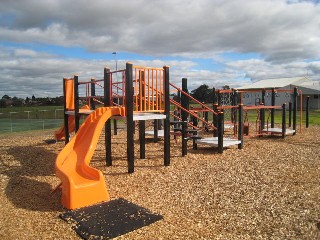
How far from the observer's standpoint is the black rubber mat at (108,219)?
4.54m

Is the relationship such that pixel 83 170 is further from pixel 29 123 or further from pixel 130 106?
pixel 29 123

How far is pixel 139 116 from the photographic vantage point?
25.8 ft

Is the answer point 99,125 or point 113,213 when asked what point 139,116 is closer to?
point 99,125

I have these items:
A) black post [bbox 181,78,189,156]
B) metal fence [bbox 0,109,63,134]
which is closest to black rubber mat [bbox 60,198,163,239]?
black post [bbox 181,78,189,156]

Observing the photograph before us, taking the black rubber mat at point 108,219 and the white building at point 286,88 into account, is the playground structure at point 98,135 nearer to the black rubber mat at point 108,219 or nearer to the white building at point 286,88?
the black rubber mat at point 108,219

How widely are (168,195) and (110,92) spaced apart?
11.5 feet

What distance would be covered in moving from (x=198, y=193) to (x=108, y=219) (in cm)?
194

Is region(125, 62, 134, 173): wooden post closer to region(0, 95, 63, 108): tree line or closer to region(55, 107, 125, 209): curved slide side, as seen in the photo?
region(55, 107, 125, 209): curved slide side

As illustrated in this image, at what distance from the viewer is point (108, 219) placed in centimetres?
496

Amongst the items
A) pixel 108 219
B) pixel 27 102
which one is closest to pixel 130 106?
pixel 108 219

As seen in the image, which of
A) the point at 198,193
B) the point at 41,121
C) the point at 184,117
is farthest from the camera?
the point at 41,121

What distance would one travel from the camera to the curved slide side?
5.60m

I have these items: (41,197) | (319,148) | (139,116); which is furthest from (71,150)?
(319,148)

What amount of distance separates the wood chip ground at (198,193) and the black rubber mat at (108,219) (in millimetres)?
143
